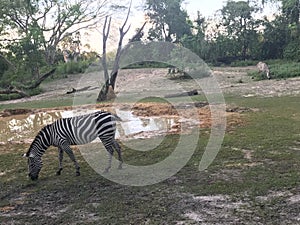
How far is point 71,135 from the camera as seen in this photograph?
684cm

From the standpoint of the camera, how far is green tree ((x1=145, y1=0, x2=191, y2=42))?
36.4 metres

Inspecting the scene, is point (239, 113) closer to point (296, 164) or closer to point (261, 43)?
point (296, 164)

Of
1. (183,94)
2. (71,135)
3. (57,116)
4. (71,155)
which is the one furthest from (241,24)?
(71,155)

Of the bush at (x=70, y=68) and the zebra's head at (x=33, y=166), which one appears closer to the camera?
the zebra's head at (x=33, y=166)

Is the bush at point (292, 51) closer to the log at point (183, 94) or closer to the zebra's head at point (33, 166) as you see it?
the log at point (183, 94)

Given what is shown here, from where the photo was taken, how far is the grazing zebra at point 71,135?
662 centimetres

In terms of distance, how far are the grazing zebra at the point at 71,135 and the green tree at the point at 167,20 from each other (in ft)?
99.9

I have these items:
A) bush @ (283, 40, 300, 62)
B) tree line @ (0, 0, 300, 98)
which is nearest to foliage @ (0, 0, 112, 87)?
tree line @ (0, 0, 300, 98)

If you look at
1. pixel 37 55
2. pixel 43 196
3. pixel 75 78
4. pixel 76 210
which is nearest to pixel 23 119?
pixel 43 196

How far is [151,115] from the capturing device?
13.2m

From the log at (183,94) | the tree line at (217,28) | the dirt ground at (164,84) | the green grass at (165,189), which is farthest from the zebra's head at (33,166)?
the tree line at (217,28)

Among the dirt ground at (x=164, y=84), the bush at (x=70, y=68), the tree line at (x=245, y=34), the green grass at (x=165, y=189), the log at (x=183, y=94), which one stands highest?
the tree line at (x=245, y=34)

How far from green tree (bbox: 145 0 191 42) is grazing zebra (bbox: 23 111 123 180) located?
99.9 ft

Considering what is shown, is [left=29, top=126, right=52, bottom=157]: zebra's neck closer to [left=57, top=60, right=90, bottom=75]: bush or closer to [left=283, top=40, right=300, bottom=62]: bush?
[left=57, top=60, right=90, bottom=75]: bush
